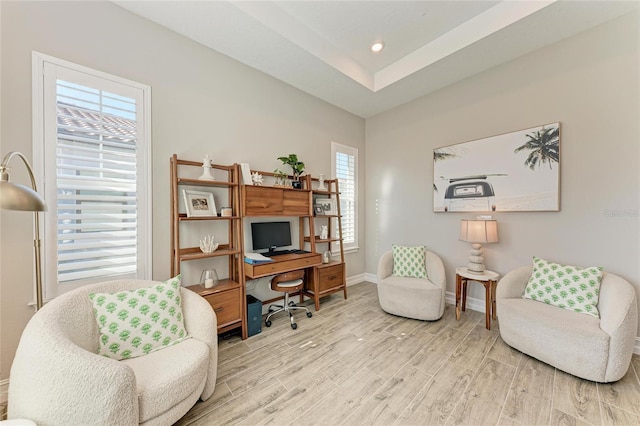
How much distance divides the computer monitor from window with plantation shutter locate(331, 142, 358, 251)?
128cm

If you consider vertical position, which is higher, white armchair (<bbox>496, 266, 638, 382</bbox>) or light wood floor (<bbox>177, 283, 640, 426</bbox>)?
white armchair (<bbox>496, 266, 638, 382</bbox>)

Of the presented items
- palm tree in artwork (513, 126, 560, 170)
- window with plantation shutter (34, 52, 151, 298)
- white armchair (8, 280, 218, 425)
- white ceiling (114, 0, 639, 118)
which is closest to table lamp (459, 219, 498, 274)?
palm tree in artwork (513, 126, 560, 170)

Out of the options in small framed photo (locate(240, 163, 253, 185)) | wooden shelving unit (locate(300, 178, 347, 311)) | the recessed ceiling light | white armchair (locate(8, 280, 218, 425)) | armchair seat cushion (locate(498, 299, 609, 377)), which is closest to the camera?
white armchair (locate(8, 280, 218, 425))

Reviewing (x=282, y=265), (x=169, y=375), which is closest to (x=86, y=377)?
(x=169, y=375)

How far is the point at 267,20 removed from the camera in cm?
233

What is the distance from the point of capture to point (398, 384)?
1843 mm

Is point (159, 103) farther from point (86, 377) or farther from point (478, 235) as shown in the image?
point (478, 235)

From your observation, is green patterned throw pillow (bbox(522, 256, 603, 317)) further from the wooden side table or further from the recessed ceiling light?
the recessed ceiling light

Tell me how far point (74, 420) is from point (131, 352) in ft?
1.56

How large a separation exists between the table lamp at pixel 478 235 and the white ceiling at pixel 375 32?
197 cm

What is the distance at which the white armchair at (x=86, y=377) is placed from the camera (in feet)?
3.50

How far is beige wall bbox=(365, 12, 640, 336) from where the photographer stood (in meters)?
2.25

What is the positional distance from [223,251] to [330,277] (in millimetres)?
1606

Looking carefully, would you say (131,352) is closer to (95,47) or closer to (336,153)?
(95,47)
